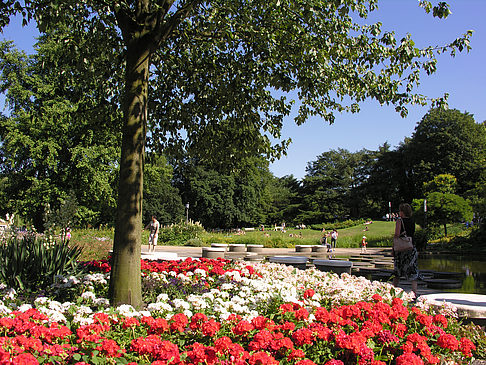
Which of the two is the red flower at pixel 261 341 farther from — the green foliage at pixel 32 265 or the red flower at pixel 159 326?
the green foliage at pixel 32 265

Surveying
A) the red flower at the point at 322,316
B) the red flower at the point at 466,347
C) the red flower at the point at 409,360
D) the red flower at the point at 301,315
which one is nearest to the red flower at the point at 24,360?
the red flower at the point at 301,315

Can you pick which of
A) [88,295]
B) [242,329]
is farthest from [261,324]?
[88,295]

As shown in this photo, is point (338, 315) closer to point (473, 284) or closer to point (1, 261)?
point (1, 261)

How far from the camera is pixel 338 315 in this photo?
3.61 metres

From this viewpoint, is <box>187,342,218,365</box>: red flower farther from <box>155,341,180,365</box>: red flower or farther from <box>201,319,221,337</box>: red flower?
<box>201,319,221,337</box>: red flower

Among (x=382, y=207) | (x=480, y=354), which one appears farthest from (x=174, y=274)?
(x=382, y=207)

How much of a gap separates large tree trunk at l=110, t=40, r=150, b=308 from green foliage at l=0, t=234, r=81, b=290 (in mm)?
1560

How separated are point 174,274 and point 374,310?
Answer: 140 inches

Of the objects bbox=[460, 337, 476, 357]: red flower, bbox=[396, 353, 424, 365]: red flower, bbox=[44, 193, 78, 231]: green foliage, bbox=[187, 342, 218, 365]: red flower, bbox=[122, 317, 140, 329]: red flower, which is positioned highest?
bbox=[44, 193, 78, 231]: green foliage

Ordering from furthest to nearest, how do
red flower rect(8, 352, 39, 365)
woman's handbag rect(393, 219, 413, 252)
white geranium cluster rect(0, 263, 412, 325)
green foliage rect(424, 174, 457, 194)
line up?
green foliage rect(424, 174, 457, 194) → woman's handbag rect(393, 219, 413, 252) → white geranium cluster rect(0, 263, 412, 325) → red flower rect(8, 352, 39, 365)

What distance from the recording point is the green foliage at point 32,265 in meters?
5.84

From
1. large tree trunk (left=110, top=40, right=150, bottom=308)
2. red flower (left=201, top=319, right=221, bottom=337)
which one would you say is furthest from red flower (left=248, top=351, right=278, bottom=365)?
large tree trunk (left=110, top=40, right=150, bottom=308)

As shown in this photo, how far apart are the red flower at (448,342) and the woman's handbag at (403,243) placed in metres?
3.94

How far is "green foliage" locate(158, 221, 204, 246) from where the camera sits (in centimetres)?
2630
